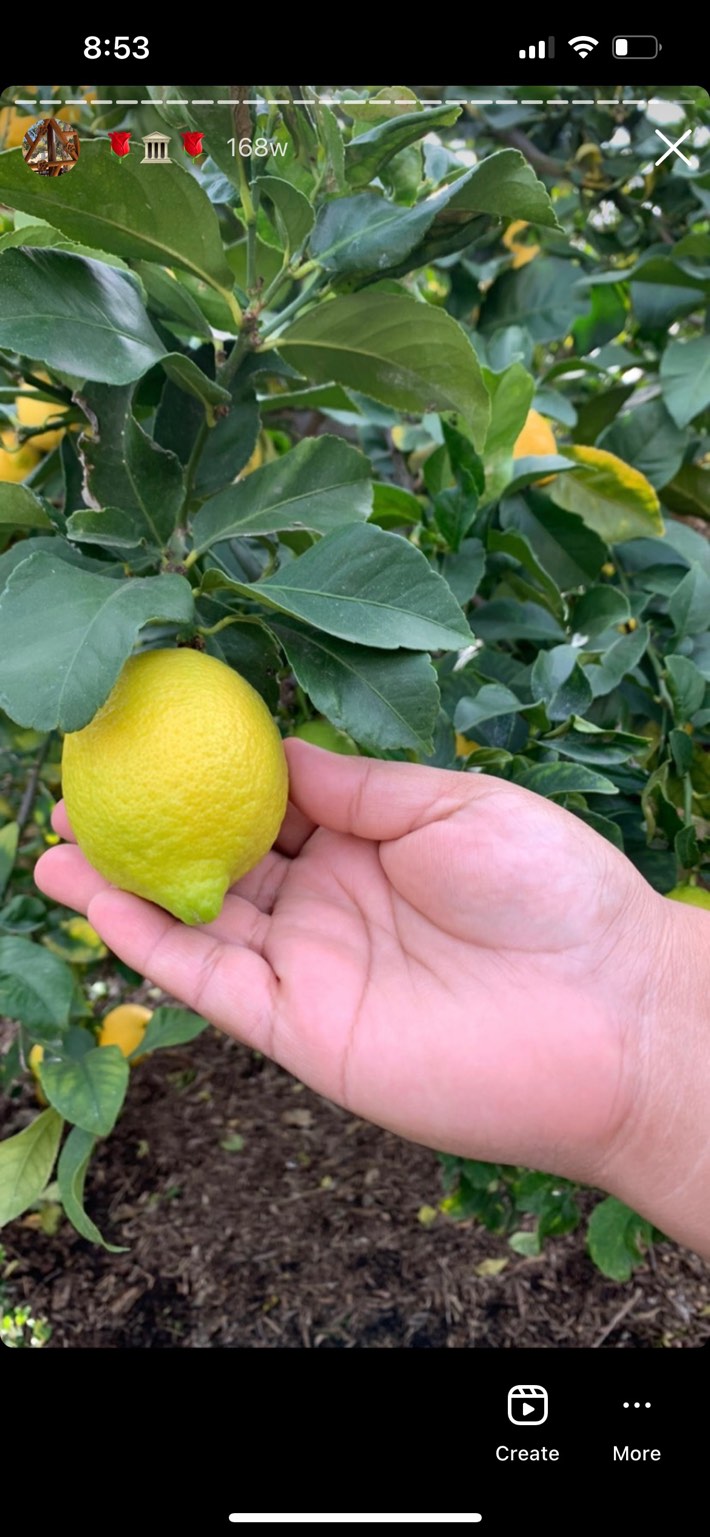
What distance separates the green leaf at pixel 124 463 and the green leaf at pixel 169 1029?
2.00 ft

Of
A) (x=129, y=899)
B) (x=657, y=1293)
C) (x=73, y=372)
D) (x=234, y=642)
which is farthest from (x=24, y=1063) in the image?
(x=657, y=1293)

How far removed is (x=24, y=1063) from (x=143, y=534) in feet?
1.86

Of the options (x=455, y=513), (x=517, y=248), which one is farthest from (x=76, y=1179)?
(x=517, y=248)

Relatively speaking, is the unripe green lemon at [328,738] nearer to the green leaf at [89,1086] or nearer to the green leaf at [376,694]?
the green leaf at [376,694]

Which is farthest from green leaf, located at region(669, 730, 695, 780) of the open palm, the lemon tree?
the open palm

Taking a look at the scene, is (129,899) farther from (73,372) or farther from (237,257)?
(237,257)

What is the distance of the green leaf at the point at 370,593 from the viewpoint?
0.51m

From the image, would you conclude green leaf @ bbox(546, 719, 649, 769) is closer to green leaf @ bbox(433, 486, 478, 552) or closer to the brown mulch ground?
green leaf @ bbox(433, 486, 478, 552)

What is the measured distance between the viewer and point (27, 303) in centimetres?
49

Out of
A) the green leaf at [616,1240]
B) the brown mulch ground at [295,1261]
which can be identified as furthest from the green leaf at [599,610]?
the brown mulch ground at [295,1261]

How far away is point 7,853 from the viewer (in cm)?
100

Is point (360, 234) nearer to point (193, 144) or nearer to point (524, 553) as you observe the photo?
point (193, 144)

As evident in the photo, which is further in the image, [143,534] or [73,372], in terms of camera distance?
[143,534]

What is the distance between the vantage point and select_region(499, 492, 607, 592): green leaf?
35.1 inches
